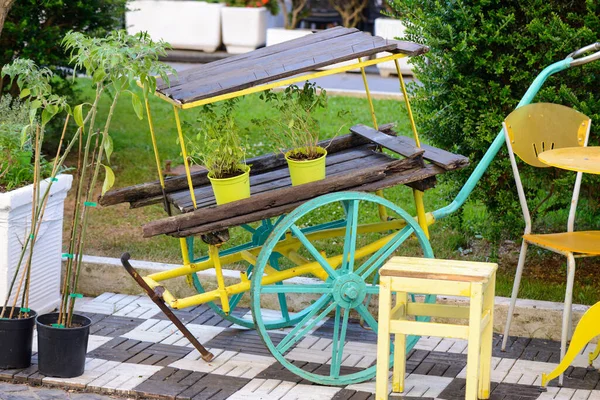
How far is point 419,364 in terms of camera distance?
451 centimetres

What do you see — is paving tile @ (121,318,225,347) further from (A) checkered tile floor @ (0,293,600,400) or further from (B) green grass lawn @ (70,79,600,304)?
(B) green grass lawn @ (70,79,600,304)

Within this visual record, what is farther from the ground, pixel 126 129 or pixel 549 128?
pixel 549 128

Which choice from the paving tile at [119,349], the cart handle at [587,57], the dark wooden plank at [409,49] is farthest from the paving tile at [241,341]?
the cart handle at [587,57]

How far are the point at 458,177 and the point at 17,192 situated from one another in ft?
8.03

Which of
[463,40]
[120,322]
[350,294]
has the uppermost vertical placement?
[463,40]

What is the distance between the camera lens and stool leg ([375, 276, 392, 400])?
3773mm

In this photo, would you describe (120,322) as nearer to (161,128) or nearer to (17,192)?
(17,192)

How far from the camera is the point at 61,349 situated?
418 centimetres

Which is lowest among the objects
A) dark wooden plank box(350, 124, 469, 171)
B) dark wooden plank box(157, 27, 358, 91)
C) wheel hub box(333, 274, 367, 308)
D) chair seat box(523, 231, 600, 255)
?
wheel hub box(333, 274, 367, 308)

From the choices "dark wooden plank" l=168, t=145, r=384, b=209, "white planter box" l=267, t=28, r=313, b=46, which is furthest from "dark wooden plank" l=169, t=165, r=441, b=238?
"white planter box" l=267, t=28, r=313, b=46

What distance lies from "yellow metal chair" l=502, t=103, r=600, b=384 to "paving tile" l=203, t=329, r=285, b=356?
1.18m

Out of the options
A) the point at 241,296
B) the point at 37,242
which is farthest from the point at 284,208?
the point at 37,242

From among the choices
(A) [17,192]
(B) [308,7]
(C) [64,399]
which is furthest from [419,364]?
(B) [308,7]

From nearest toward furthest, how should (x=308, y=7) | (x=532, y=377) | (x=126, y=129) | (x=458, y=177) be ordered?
(x=532, y=377), (x=458, y=177), (x=126, y=129), (x=308, y=7)
